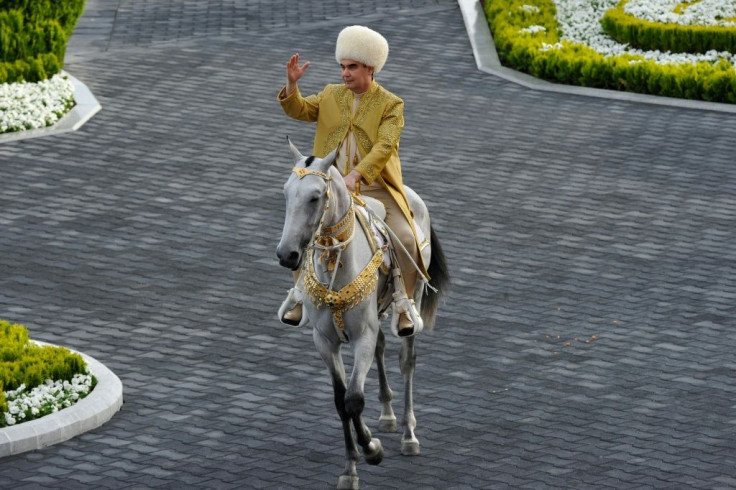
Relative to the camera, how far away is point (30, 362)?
34.7 ft

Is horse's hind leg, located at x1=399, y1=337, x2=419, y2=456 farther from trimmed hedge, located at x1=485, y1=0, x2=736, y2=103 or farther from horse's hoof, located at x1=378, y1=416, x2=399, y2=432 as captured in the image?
trimmed hedge, located at x1=485, y1=0, x2=736, y2=103

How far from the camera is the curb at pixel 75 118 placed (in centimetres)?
1720

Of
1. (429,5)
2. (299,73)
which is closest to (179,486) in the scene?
(299,73)

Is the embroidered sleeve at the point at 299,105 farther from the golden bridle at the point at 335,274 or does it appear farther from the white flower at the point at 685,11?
the white flower at the point at 685,11

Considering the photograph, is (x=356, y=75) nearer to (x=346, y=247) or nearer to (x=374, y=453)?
(x=346, y=247)

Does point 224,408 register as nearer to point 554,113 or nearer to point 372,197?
point 372,197

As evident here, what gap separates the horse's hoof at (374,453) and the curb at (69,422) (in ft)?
7.13

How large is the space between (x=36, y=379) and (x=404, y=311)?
285 centimetres

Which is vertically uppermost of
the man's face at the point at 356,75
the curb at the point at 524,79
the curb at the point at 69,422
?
the man's face at the point at 356,75

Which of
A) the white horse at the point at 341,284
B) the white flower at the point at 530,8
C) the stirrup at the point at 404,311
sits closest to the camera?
the white horse at the point at 341,284

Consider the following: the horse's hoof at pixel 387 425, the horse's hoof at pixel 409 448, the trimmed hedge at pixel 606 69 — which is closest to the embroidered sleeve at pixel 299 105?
the horse's hoof at pixel 387 425

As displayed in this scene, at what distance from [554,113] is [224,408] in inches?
357

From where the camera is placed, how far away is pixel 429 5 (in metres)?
23.7

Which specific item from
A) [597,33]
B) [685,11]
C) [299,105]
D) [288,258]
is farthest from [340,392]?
[685,11]
